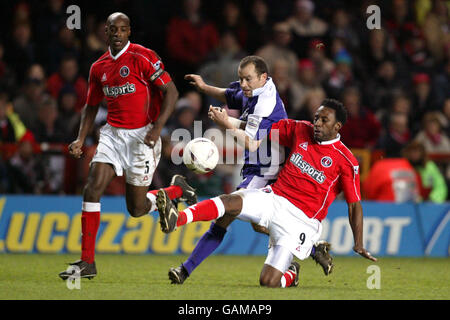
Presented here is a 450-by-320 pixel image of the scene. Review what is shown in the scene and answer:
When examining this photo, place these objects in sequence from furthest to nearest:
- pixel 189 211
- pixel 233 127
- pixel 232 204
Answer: pixel 233 127
pixel 232 204
pixel 189 211

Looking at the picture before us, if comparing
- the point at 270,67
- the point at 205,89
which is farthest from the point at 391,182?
the point at 205,89

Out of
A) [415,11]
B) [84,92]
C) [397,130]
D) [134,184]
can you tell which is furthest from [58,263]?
[415,11]

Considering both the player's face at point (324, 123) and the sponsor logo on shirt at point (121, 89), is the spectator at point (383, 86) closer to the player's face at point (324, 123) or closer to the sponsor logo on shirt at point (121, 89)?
the player's face at point (324, 123)

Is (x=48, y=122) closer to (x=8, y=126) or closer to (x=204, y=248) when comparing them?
(x=8, y=126)

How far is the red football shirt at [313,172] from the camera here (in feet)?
24.2

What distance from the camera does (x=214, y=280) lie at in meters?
7.98

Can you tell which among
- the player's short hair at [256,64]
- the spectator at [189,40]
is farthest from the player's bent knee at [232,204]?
the spectator at [189,40]

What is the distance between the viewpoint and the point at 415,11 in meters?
16.1

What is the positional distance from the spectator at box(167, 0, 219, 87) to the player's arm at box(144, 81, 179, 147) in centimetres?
617

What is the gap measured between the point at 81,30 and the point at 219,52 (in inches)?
89.4

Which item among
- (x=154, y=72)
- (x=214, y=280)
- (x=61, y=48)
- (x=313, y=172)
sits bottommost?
(x=214, y=280)

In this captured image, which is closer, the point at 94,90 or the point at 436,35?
the point at 94,90

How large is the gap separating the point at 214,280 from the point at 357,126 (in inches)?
221

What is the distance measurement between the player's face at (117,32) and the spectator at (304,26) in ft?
21.9
